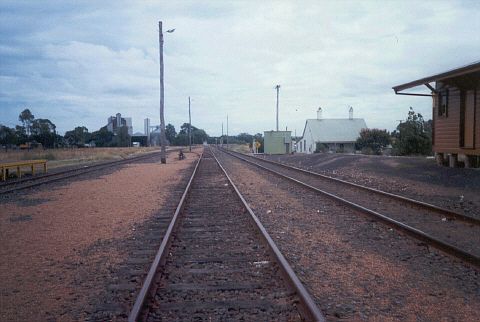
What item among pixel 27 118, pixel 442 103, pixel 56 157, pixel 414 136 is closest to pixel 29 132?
pixel 27 118

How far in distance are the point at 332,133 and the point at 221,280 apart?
7107 cm

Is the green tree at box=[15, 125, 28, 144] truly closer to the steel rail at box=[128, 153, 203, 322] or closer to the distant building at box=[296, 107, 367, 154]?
the distant building at box=[296, 107, 367, 154]

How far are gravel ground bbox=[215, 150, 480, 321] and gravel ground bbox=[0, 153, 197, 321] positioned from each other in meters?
2.75

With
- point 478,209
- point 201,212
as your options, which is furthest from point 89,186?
point 478,209

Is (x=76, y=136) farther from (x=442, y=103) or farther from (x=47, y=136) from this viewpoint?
(x=442, y=103)

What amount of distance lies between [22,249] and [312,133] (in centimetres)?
6912

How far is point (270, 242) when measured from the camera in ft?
24.3

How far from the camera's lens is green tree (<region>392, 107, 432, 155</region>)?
133 ft

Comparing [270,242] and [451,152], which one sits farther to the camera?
[451,152]

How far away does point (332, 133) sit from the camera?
75.0 meters

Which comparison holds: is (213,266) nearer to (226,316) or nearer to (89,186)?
(226,316)

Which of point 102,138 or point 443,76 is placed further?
point 102,138

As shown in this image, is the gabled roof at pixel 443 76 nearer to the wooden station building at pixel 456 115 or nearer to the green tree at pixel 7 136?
the wooden station building at pixel 456 115

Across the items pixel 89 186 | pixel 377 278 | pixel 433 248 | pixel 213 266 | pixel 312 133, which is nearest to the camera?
pixel 377 278
